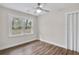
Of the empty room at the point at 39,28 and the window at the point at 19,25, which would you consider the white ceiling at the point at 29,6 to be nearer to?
the empty room at the point at 39,28

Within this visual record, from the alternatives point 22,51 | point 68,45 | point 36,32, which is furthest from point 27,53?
point 68,45

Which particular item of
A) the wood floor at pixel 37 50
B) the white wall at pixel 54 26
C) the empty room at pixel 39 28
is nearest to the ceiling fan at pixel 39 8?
the empty room at pixel 39 28

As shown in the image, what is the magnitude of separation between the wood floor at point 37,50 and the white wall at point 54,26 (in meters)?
0.09

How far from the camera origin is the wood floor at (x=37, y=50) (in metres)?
1.34

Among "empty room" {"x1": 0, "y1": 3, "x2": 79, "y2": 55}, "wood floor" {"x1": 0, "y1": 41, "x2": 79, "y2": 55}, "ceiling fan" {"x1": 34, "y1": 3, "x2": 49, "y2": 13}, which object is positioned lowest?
"wood floor" {"x1": 0, "y1": 41, "x2": 79, "y2": 55}

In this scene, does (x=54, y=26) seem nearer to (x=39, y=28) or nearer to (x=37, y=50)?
(x=39, y=28)

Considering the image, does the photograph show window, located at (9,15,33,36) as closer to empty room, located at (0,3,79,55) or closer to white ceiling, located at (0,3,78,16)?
empty room, located at (0,3,79,55)

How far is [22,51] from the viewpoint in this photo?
4.51ft

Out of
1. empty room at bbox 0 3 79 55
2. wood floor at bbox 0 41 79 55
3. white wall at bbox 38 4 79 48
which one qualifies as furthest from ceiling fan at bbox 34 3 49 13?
wood floor at bbox 0 41 79 55

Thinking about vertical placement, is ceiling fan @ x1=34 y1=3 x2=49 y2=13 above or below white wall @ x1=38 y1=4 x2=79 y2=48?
above

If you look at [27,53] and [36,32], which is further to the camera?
[36,32]

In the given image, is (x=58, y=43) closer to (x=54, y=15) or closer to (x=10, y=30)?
(x=54, y=15)

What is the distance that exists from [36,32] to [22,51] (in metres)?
0.41

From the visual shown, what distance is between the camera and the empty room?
1.31 meters
